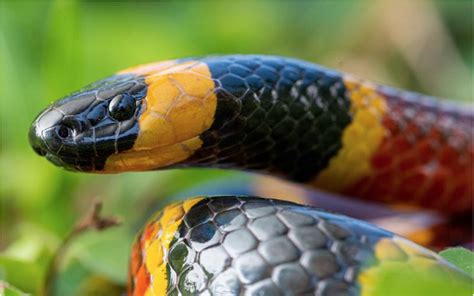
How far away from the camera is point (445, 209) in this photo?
7.20 feet

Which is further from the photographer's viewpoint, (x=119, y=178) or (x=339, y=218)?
(x=119, y=178)

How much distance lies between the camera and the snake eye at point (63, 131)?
1368 mm

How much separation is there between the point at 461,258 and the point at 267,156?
24.4 inches

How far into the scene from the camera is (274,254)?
1128 mm

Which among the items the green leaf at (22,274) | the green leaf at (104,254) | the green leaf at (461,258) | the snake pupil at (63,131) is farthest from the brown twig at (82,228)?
the green leaf at (461,258)

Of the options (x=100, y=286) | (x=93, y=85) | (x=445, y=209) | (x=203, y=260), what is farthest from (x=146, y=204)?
(x=203, y=260)

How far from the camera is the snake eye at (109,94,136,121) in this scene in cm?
141

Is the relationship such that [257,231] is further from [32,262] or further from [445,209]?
[445,209]

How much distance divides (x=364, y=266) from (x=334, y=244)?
57 millimetres

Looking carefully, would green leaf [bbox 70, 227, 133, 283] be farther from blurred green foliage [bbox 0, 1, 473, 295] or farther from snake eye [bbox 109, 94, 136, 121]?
snake eye [bbox 109, 94, 136, 121]

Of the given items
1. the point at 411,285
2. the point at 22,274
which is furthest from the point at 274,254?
the point at 22,274

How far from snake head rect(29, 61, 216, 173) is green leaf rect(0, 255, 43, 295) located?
0.37 metres

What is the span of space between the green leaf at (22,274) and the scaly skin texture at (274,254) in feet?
1.57

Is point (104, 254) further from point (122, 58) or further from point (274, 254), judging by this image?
point (122, 58)
